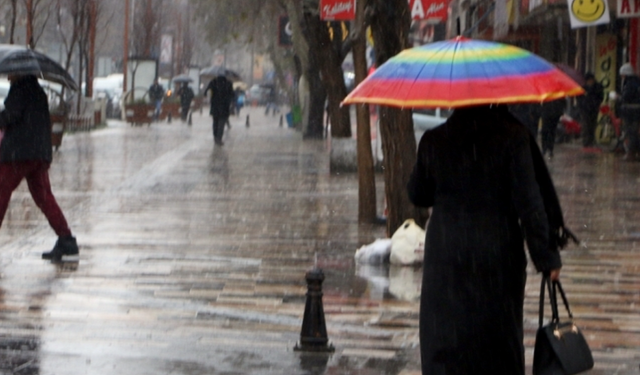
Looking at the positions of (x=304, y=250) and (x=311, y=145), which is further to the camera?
(x=311, y=145)

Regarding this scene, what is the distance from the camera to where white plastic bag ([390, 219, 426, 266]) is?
9797mm

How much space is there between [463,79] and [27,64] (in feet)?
19.1

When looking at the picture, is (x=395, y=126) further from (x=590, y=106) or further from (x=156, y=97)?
(x=156, y=97)

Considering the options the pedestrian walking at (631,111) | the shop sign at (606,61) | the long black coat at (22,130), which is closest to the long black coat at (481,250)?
the long black coat at (22,130)

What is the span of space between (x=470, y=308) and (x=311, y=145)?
82.4 ft

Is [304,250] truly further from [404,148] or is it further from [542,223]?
[542,223]

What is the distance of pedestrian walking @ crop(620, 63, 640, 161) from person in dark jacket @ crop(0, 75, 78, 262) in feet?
47.9

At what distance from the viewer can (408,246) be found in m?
9.81

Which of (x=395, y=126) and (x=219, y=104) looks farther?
(x=219, y=104)

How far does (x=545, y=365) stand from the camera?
456 cm

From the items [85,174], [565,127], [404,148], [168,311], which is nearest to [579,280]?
[404,148]

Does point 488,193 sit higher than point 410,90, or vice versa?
point 410,90

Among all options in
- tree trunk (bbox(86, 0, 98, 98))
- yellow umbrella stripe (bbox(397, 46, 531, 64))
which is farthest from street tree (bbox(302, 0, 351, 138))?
tree trunk (bbox(86, 0, 98, 98))

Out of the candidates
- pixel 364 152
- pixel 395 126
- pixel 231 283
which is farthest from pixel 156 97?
pixel 231 283
